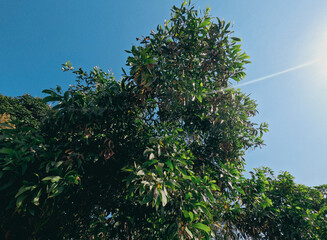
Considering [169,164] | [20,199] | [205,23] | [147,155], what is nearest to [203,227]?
[169,164]

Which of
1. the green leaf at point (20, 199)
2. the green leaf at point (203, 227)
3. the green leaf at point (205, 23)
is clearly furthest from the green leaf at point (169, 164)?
the green leaf at point (205, 23)

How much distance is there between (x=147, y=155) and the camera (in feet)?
10.1

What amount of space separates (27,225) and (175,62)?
3.75 meters

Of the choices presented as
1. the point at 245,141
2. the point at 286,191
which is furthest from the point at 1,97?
the point at 286,191

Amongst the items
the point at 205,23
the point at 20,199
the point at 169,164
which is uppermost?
the point at 205,23

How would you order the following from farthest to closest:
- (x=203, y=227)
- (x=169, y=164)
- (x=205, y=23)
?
1. (x=205, y=23)
2. (x=169, y=164)
3. (x=203, y=227)

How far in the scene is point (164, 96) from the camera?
4.05 metres

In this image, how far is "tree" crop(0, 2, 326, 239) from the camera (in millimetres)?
2633

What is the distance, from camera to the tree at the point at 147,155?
2.63m

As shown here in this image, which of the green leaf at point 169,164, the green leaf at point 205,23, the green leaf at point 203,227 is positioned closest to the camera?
the green leaf at point 203,227

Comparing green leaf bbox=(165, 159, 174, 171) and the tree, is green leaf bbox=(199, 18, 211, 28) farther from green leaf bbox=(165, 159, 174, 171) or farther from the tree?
green leaf bbox=(165, 159, 174, 171)

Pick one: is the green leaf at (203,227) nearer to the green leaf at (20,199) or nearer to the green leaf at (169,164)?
the green leaf at (169,164)

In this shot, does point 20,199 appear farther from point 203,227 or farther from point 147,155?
point 203,227

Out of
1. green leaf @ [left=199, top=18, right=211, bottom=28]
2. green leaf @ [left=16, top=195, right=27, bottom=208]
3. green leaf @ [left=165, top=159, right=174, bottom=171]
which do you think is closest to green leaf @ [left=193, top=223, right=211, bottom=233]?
green leaf @ [left=165, top=159, right=174, bottom=171]
